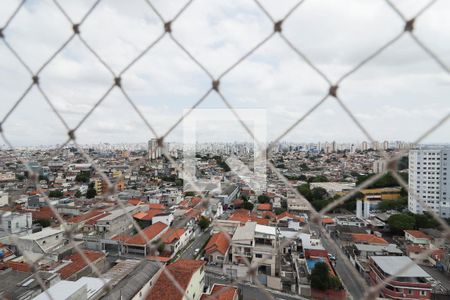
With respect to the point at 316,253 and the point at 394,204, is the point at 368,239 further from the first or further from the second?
the point at 394,204

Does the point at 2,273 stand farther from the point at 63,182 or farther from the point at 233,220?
the point at 63,182

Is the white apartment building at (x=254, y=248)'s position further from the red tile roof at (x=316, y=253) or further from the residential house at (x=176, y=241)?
the residential house at (x=176, y=241)

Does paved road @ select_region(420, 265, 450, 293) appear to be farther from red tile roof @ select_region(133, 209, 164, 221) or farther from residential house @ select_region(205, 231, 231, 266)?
red tile roof @ select_region(133, 209, 164, 221)

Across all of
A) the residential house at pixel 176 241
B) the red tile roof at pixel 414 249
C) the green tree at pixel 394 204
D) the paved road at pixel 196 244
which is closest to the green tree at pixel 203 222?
the paved road at pixel 196 244

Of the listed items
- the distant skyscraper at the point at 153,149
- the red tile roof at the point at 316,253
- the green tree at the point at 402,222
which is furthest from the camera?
the green tree at the point at 402,222

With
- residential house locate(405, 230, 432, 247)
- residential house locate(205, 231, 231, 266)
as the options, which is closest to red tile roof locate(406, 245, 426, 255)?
residential house locate(405, 230, 432, 247)

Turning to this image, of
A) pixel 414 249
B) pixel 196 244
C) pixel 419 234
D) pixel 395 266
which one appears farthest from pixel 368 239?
pixel 196 244
